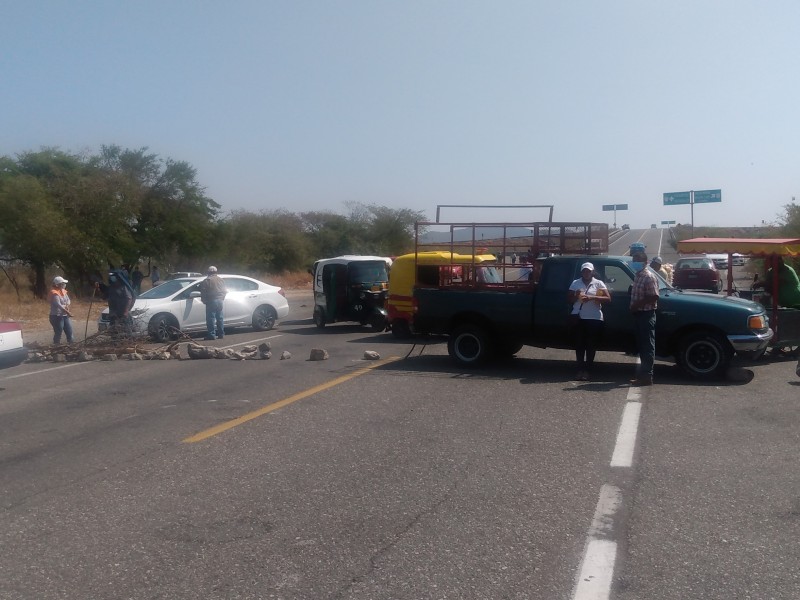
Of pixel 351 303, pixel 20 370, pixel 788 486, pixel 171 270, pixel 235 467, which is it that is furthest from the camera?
pixel 171 270

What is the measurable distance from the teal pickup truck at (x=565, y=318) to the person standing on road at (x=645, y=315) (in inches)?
26.6

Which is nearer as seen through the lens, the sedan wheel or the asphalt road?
the asphalt road

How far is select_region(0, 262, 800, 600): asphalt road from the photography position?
5.02 m

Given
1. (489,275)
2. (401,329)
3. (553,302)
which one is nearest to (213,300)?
(401,329)

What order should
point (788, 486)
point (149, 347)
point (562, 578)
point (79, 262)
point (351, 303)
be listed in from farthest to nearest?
point (79, 262) < point (351, 303) < point (149, 347) < point (788, 486) < point (562, 578)

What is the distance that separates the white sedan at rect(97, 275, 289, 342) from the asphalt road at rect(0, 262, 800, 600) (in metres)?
6.74

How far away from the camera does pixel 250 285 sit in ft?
71.2

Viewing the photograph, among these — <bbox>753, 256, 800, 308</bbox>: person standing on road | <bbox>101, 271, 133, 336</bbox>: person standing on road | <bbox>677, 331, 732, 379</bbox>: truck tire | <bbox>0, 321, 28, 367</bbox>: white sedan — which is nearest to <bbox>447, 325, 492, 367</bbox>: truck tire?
<bbox>677, 331, 732, 379</bbox>: truck tire

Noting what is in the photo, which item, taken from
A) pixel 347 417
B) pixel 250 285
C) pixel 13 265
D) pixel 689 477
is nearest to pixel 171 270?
pixel 13 265

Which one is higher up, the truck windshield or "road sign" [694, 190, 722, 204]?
"road sign" [694, 190, 722, 204]

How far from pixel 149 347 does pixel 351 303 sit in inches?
200

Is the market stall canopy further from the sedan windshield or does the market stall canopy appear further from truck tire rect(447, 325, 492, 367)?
the sedan windshield

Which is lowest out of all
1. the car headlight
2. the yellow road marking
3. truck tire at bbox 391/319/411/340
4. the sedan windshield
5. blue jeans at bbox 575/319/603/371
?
the yellow road marking

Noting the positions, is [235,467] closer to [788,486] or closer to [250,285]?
[788,486]
